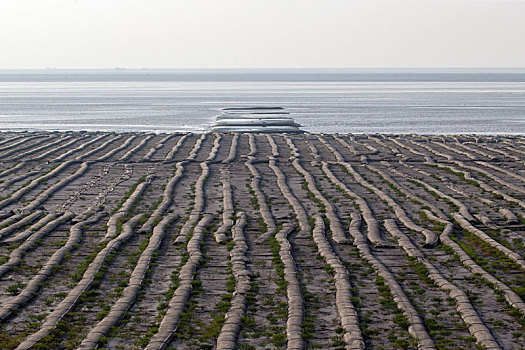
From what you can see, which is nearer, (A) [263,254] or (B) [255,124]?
(A) [263,254]

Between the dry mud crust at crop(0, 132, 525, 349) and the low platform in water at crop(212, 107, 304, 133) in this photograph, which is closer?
the dry mud crust at crop(0, 132, 525, 349)

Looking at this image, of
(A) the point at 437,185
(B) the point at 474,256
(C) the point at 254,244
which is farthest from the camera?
(A) the point at 437,185

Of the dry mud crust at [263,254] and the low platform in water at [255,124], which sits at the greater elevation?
the dry mud crust at [263,254]

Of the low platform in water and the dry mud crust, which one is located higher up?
the dry mud crust

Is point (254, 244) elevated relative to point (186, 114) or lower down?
elevated

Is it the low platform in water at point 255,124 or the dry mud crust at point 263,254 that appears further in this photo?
the low platform in water at point 255,124

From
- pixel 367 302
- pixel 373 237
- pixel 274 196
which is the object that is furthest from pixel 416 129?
pixel 367 302

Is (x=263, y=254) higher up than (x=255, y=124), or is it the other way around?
(x=263, y=254)

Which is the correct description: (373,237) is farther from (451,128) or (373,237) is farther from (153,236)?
(451,128)
